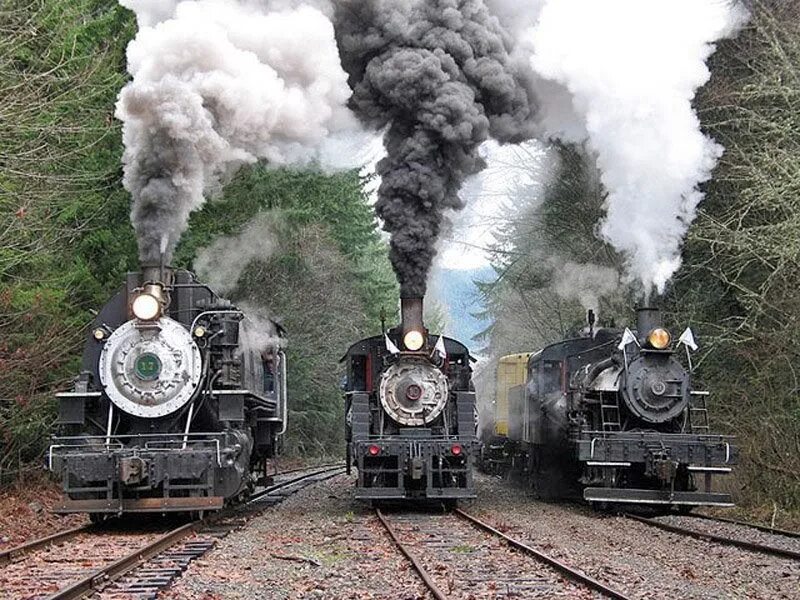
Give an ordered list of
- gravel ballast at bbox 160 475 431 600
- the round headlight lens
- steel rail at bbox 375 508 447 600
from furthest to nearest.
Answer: the round headlight lens < gravel ballast at bbox 160 475 431 600 < steel rail at bbox 375 508 447 600

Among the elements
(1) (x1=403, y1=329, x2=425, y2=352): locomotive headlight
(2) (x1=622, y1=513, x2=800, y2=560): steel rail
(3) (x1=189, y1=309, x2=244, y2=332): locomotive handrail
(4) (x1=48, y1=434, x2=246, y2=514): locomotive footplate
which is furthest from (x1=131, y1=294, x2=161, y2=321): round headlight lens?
(2) (x1=622, y1=513, x2=800, y2=560): steel rail

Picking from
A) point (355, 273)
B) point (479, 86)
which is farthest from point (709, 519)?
point (355, 273)

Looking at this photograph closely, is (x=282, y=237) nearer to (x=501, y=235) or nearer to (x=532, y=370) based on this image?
(x=501, y=235)

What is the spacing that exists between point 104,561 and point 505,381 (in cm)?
1649

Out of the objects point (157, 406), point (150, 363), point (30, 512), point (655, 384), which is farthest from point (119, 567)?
point (655, 384)

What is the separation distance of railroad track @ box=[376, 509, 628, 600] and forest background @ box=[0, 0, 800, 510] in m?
5.21

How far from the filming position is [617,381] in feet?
47.5

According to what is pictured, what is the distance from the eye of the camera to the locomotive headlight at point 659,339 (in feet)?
46.6

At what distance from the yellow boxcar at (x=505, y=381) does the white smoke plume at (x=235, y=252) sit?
262 inches

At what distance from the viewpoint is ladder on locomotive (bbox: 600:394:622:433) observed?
1450 centimetres

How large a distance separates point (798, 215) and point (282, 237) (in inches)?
665

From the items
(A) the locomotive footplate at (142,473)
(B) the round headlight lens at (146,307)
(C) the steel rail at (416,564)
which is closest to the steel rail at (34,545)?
(A) the locomotive footplate at (142,473)

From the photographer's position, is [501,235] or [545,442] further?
[501,235]

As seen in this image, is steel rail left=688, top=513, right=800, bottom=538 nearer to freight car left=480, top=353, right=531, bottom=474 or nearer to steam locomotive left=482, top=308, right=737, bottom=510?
steam locomotive left=482, top=308, right=737, bottom=510
